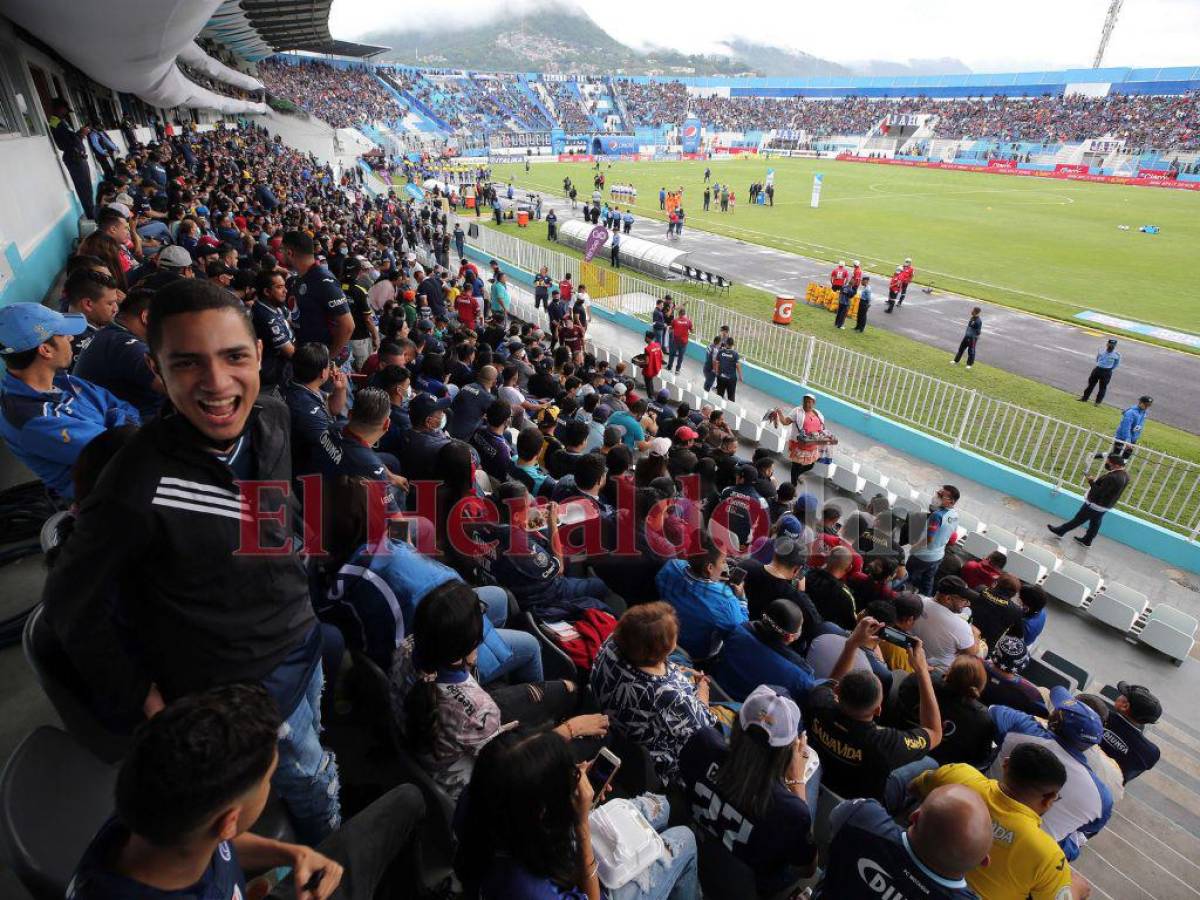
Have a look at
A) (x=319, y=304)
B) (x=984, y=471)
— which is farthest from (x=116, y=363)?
(x=984, y=471)

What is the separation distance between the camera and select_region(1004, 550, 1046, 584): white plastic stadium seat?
7348mm

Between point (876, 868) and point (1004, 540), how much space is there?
700cm

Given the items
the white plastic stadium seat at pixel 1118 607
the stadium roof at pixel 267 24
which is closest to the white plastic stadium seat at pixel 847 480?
the white plastic stadium seat at pixel 1118 607

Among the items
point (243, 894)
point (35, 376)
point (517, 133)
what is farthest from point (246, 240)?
point (517, 133)

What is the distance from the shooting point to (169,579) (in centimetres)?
182

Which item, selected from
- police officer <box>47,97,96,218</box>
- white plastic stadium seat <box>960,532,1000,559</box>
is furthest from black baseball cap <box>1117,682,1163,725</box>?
police officer <box>47,97,96,218</box>

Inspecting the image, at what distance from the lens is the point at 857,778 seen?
128 inches

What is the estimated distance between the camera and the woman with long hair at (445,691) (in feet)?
7.97

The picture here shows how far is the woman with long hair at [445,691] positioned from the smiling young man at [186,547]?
52 centimetres

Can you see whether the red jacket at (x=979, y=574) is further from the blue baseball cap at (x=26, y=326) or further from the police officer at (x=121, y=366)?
the blue baseball cap at (x=26, y=326)

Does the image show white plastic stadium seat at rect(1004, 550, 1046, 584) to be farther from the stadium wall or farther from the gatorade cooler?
the gatorade cooler

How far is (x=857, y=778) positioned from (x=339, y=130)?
64.8 meters

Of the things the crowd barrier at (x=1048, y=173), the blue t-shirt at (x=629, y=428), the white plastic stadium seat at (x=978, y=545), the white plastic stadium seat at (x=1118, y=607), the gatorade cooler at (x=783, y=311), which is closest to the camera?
the white plastic stadium seat at (x=1118, y=607)

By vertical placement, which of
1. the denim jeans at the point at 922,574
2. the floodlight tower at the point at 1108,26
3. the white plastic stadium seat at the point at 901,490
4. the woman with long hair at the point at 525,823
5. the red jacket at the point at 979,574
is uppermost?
the floodlight tower at the point at 1108,26
